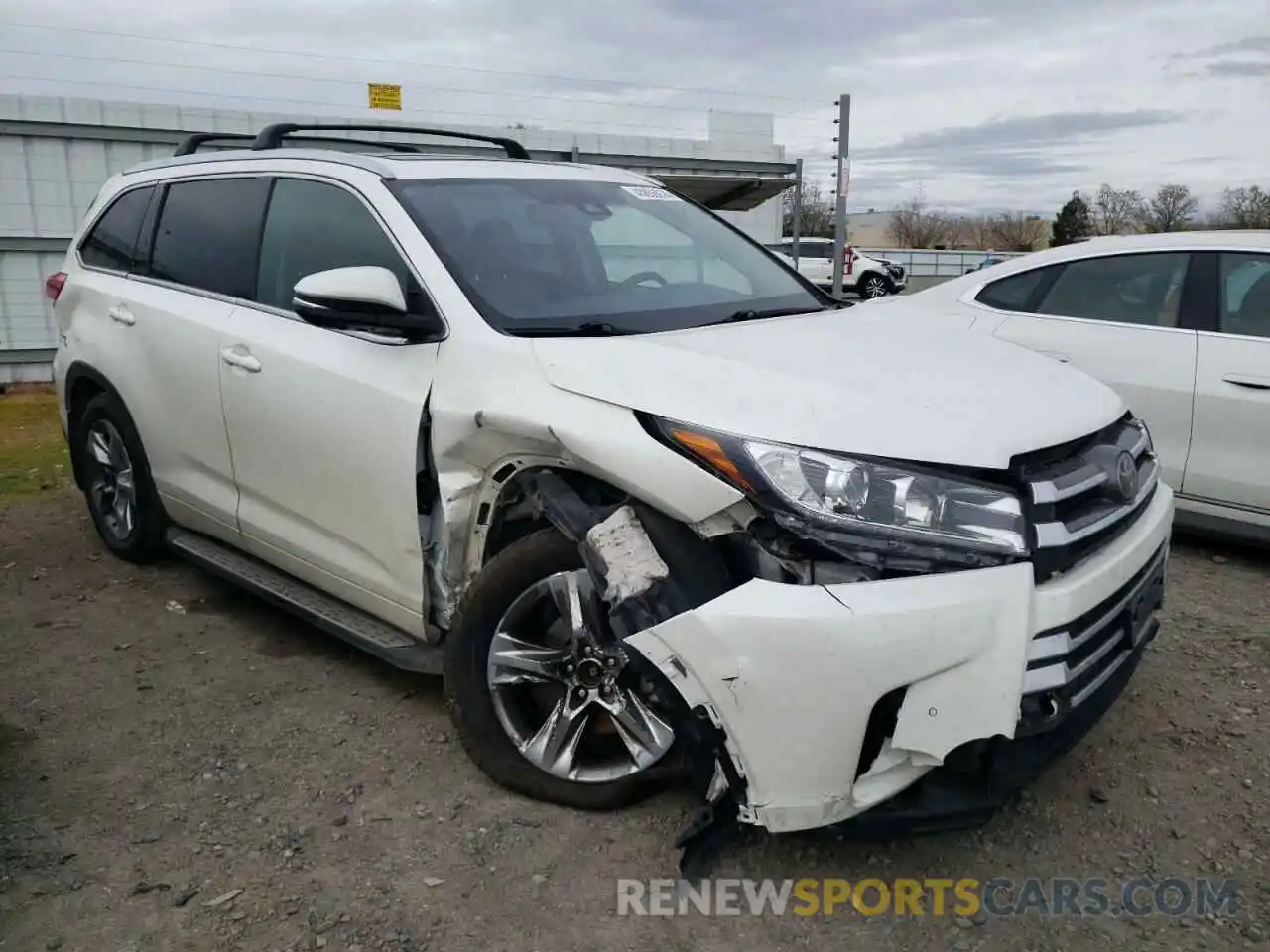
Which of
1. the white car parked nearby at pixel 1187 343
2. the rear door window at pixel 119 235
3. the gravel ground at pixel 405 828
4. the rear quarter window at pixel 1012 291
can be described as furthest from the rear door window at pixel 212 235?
the rear quarter window at pixel 1012 291

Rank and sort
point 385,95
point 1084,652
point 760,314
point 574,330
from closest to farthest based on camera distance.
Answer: point 1084,652, point 574,330, point 760,314, point 385,95

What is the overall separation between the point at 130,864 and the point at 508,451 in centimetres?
144

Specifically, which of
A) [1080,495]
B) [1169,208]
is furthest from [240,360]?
[1169,208]

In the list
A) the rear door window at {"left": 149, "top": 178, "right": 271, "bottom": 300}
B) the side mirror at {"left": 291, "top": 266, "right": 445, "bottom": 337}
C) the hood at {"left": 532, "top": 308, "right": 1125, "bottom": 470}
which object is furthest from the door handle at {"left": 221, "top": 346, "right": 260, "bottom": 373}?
the hood at {"left": 532, "top": 308, "right": 1125, "bottom": 470}

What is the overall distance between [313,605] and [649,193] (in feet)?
6.49

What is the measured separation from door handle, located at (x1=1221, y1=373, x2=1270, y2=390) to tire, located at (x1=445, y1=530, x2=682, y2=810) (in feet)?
11.3

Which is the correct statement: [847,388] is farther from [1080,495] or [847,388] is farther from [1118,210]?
[1118,210]

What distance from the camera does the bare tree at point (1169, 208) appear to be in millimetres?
40875

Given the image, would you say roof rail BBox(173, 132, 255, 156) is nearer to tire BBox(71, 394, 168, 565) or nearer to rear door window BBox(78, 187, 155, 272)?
rear door window BBox(78, 187, 155, 272)

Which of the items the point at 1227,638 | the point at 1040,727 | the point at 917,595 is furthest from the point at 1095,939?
the point at 1227,638

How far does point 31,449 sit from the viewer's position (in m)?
8.22

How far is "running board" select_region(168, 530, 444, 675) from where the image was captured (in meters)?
3.31

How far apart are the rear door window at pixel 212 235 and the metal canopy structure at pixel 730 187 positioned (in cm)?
802

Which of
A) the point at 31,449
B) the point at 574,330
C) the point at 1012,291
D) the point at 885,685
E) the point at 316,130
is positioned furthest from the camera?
the point at 31,449
